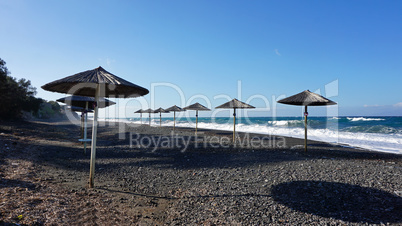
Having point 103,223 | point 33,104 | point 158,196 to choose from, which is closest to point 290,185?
point 158,196

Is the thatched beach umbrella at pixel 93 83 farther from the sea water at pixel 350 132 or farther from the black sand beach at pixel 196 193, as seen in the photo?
the sea water at pixel 350 132

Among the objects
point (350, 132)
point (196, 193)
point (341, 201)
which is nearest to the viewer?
point (341, 201)

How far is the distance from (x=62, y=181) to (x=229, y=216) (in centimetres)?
377

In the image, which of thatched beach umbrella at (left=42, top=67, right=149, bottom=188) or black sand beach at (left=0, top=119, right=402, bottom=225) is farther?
thatched beach umbrella at (left=42, top=67, right=149, bottom=188)

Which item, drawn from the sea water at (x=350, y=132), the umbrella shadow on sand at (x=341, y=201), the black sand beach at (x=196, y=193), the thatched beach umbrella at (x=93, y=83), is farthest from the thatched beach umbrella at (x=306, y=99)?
the sea water at (x=350, y=132)

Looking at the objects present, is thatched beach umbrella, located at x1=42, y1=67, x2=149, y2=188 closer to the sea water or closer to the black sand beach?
the black sand beach

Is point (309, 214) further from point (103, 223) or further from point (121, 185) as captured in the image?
point (121, 185)

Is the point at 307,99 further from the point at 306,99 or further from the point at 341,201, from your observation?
the point at 341,201

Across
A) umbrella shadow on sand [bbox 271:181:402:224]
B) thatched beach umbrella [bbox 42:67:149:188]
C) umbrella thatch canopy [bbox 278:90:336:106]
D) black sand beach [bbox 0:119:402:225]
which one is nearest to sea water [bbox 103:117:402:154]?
umbrella thatch canopy [bbox 278:90:336:106]

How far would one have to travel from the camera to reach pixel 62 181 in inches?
171

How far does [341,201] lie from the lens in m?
3.31

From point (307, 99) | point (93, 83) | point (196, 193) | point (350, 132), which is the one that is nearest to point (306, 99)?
point (307, 99)

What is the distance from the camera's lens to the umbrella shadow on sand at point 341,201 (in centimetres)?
287

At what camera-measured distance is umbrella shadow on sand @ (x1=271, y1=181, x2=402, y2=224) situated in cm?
287
